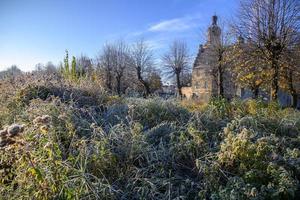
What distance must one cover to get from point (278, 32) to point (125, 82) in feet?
95.4

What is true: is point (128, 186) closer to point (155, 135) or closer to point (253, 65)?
point (155, 135)

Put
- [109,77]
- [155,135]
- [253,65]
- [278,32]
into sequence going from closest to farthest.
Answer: [155,135] < [278,32] < [253,65] < [109,77]

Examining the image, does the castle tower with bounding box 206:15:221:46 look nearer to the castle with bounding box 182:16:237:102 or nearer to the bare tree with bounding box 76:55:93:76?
the castle with bounding box 182:16:237:102

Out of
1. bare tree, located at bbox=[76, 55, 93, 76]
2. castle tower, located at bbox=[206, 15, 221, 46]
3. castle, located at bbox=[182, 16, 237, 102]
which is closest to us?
bare tree, located at bbox=[76, 55, 93, 76]

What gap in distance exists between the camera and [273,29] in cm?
1407

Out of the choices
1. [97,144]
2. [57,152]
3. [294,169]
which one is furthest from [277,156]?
[57,152]

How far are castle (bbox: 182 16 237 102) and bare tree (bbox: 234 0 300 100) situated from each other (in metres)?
2.98

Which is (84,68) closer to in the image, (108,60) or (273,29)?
(273,29)

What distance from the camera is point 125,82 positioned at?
4184cm

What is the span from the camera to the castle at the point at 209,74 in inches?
976

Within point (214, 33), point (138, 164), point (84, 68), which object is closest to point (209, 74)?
point (214, 33)

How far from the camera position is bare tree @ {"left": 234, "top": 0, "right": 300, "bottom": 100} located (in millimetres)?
13984

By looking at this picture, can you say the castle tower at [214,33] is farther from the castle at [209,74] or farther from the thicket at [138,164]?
the thicket at [138,164]

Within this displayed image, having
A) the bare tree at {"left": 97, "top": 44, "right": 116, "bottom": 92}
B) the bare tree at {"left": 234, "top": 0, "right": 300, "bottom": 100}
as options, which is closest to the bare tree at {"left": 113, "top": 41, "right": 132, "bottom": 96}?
the bare tree at {"left": 97, "top": 44, "right": 116, "bottom": 92}
